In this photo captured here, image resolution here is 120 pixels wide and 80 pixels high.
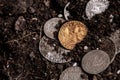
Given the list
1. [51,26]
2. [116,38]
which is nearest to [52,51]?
[51,26]

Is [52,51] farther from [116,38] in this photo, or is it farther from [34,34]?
[116,38]

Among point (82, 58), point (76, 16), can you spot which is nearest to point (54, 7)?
point (76, 16)

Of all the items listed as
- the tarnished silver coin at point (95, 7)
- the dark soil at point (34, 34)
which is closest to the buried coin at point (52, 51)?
the dark soil at point (34, 34)

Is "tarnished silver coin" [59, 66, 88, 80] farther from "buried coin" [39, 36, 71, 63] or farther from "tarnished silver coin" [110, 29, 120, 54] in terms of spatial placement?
"tarnished silver coin" [110, 29, 120, 54]

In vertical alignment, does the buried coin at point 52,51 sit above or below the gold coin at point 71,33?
below

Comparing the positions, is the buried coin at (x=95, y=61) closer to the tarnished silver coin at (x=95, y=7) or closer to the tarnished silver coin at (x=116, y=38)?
the tarnished silver coin at (x=116, y=38)

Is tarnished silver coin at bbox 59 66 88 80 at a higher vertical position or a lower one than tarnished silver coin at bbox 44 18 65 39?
lower

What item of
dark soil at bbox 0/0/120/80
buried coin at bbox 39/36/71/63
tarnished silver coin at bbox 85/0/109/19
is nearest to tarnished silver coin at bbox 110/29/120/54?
dark soil at bbox 0/0/120/80
